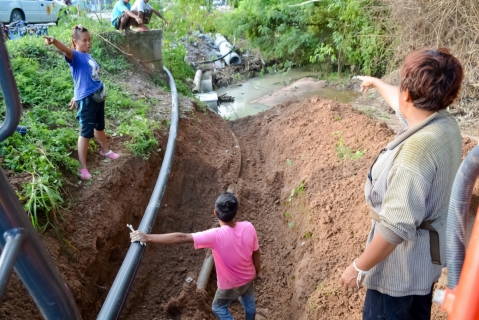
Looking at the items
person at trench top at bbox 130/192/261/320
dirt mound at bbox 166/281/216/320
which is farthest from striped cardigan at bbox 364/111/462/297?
dirt mound at bbox 166/281/216/320

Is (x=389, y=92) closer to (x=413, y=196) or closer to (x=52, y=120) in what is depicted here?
(x=413, y=196)

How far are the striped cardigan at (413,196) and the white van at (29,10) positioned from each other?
14018 millimetres

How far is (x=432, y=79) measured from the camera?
1869 mm

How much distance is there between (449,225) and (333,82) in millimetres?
12714

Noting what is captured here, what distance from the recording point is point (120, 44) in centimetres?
891

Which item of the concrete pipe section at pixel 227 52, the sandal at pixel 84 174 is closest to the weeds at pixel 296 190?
the sandal at pixel 84 174

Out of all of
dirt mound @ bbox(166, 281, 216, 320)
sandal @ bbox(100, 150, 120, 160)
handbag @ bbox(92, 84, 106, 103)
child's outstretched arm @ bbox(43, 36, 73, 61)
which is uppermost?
child's outstretched arm @ bbox(43, 36, 73, 61)

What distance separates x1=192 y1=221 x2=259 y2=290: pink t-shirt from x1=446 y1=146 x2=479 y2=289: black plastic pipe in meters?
1.95

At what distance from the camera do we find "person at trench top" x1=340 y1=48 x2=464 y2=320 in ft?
6.07

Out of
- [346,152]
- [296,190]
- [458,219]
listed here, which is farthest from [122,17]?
[458,219]

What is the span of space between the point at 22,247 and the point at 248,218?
4348 mm

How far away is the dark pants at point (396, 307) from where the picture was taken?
2.19 meters

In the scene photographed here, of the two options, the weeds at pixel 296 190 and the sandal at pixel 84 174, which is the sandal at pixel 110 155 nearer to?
the sandal at pixel 84 174

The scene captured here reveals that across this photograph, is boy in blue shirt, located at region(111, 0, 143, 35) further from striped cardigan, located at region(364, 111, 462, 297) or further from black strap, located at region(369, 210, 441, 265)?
black strap, located at region(369, 210, 441, 265)
